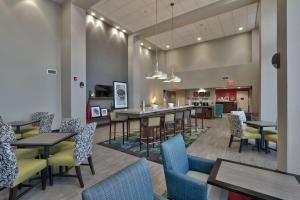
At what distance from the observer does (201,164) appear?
2.04m

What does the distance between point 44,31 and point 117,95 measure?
428 cm

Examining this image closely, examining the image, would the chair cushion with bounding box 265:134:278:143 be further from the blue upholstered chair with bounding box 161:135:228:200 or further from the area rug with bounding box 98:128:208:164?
the blue upholstered chair with bounding box 161:135:228:200

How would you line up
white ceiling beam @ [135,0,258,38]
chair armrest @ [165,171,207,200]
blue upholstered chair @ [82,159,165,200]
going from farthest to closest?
white ceiling beam @ [135,0,258,38]
chair armrest @ [165,171,207,200]
blue upholstered chair @ [82,159,165,200]

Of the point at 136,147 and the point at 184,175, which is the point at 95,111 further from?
the point at 184,175

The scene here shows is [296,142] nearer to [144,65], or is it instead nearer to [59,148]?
[59,148]

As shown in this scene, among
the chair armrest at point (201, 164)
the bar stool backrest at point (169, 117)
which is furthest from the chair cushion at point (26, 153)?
the bar stool backrest at point (169, 117)

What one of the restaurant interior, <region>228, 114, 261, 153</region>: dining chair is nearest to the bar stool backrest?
the restaurant interior

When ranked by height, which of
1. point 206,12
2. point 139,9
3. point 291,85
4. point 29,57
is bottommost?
point 291,85

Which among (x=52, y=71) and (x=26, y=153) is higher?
(x=52, y=71)

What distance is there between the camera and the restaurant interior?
1707mm

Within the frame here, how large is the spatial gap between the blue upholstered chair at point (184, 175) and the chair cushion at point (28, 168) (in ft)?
5.88

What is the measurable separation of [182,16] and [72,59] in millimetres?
5061

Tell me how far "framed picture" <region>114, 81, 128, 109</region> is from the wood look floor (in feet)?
11.8

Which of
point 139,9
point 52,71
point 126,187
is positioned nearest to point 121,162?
point 126,187
